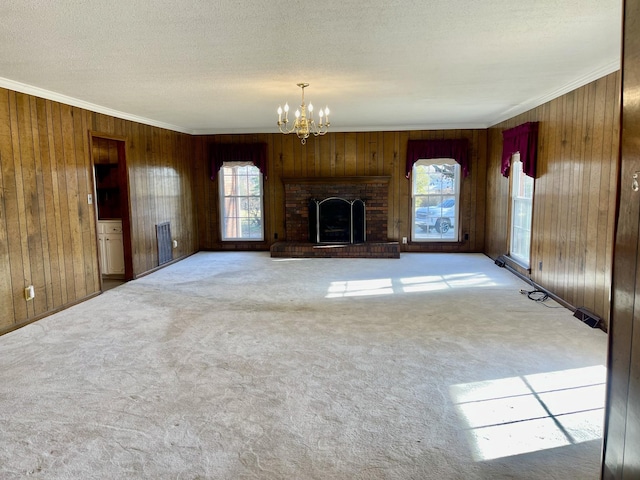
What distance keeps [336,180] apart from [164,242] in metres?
3.28

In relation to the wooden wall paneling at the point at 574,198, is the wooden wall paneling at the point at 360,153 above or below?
above

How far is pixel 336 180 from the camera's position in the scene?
8.05 meters

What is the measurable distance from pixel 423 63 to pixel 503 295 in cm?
A: 287

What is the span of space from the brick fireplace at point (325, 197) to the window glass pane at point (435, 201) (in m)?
0.61

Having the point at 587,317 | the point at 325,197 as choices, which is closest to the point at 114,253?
the point at 325,197

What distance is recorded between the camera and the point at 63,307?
183 inches

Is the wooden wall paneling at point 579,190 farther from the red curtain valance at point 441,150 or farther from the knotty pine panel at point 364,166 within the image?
the knotty pine panel at point 364,166

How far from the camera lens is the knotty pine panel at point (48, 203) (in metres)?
3.97

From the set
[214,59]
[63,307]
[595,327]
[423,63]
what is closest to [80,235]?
[63,307]

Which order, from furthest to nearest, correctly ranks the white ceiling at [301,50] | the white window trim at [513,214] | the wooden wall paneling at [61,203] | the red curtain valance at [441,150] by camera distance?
1. the red curtain valance at [441,150]
2. the white window trim at [513,214]
3. the wooden wall paneling at [61,203]
4. the white ceiling at [301,50]

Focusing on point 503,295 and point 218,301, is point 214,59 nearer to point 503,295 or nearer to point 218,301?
point 218,301

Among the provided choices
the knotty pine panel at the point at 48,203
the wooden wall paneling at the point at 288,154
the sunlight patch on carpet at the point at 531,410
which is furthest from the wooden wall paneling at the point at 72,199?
the sunlight patch on carpet at the point at 531,410

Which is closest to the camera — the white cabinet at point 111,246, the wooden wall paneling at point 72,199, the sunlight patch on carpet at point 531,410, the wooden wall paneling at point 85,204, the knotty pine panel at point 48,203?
the sunlight patch on carpet at point 531,410

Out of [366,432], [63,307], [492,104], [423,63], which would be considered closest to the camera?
[366,432]
